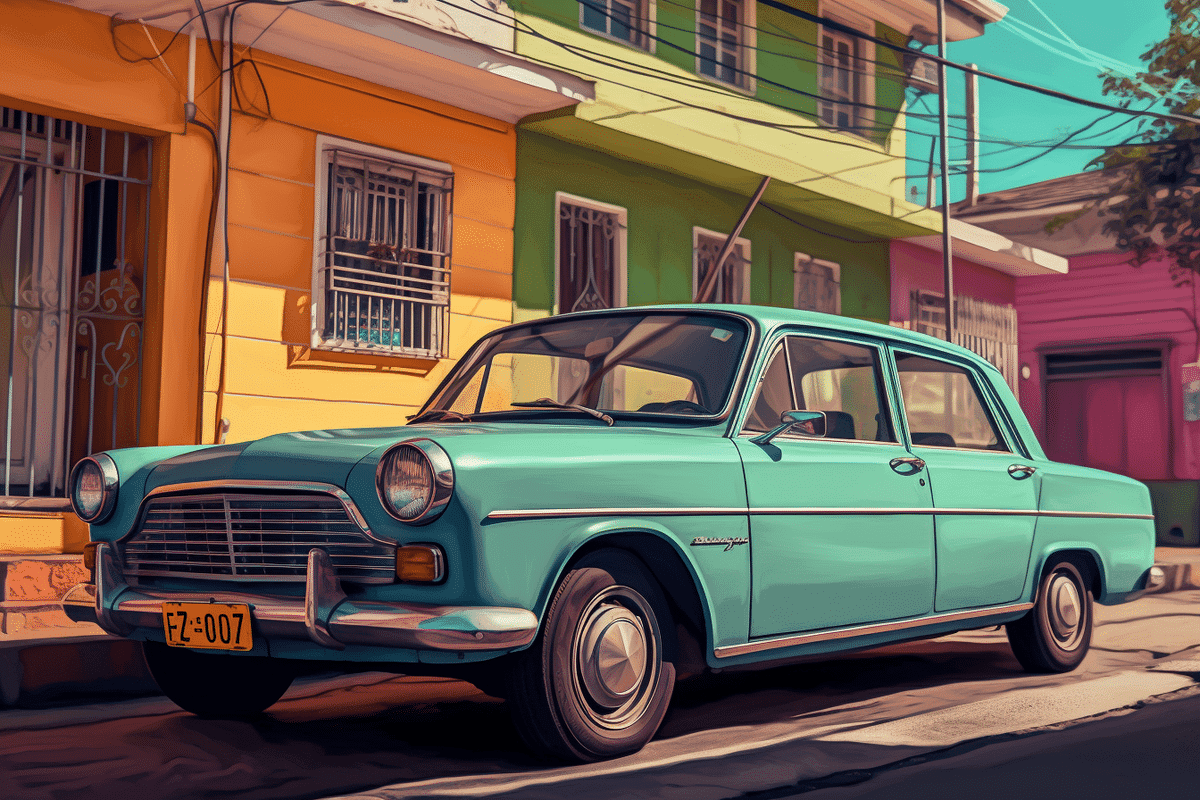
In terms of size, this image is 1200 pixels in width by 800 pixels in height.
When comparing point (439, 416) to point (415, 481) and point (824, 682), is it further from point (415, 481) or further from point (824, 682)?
point (824, 682)

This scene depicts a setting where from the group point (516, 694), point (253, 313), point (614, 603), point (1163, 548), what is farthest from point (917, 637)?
point (1163, 548)

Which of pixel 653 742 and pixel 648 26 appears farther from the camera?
pixel 648 26

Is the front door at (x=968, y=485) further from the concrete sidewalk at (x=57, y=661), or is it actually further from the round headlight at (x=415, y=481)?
the concrete sidewalk at (x=57, y=661)

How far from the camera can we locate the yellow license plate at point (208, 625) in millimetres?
3736

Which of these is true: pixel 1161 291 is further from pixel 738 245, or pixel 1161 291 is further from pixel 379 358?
pixel 379 358

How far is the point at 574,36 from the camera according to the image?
1094 centimetres

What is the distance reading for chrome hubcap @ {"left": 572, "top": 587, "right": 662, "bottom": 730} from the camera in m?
3.88

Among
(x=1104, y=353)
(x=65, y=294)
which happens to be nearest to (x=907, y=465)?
(x=65, y=294)

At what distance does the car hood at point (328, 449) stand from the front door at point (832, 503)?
0.52m

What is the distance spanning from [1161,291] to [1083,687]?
14635 mm

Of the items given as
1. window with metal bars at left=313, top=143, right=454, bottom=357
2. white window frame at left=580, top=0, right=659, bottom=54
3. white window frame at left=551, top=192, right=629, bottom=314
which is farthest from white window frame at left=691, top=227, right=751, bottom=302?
window with metal bars at left=313, top=143, right=454, bottom=357

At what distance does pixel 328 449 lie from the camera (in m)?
3.81

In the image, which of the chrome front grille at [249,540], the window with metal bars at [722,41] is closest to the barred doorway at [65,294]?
the chrome front grille at [249,540]

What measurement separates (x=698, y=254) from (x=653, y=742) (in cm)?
862
